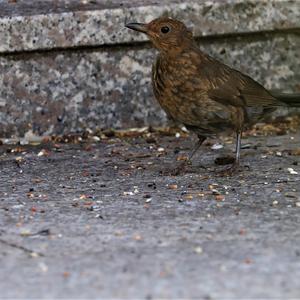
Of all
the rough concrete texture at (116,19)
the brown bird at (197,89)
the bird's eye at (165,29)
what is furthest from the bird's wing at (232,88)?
the rough concrete texture at (116,19)

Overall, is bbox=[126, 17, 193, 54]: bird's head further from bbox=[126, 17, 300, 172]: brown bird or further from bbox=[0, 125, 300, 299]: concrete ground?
bbox=[0, 125, 300, 299]: concrete ground

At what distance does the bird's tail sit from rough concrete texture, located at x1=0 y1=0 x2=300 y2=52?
27.4 inches

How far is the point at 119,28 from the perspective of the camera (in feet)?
22.4

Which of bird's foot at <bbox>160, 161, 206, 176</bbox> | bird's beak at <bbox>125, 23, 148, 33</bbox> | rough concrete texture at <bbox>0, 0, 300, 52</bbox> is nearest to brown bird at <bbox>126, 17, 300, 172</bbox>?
bird's beak at <bbox>125, 23, 148, 33</bbox>

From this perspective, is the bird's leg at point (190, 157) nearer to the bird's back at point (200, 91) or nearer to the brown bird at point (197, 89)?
the brown bird at point (197, 89)

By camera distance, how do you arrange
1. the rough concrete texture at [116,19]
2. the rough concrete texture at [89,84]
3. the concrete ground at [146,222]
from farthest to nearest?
the rough concrete texture at [89,84]
the rough concrete texture at [116,19]
the concrete ground at [146,222]

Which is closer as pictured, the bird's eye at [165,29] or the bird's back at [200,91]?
the bird's back at [200,91]

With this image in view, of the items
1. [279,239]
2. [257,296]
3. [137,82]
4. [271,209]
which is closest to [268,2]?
[137,82]

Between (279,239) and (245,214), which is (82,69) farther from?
(279,239)

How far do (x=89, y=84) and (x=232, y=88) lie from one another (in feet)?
3.98

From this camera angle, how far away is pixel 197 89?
595 centimetres

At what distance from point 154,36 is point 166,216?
5.74ft

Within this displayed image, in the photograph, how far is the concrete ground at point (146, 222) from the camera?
145 inches

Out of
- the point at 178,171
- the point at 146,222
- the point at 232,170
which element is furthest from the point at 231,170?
the point at 146,222
